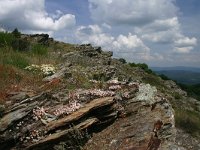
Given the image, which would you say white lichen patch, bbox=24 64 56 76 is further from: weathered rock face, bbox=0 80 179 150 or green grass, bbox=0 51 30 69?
weathered rock face, bbox=0 80 179 150

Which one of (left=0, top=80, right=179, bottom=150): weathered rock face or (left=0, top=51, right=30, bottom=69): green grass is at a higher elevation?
(left=0, top=51, right=30, bottom=69): green grass

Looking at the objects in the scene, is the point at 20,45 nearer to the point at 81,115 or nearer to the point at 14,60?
the point at 14,60

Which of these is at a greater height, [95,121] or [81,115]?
[81,115]

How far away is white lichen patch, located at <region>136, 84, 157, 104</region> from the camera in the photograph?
50.1 feet

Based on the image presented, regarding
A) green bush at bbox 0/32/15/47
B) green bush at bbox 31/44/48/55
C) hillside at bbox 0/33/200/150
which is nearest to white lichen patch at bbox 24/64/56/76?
hillside at bbox 0/33/200/150

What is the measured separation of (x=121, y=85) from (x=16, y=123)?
5.17 m

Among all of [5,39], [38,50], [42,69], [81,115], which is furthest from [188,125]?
[81,115]

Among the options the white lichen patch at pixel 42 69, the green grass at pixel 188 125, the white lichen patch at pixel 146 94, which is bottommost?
the green grass at pixel 188 125

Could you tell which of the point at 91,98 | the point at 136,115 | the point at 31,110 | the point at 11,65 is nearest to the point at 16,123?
the point at 31,110

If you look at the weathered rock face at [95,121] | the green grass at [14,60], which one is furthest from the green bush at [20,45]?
the weathered rock face at [95,121]

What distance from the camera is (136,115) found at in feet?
47.1

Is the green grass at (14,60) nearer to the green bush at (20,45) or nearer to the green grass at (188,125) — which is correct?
the green bush at (20,45)

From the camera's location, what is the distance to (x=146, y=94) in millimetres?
15648

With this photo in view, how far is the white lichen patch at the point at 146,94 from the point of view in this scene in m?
15.3
